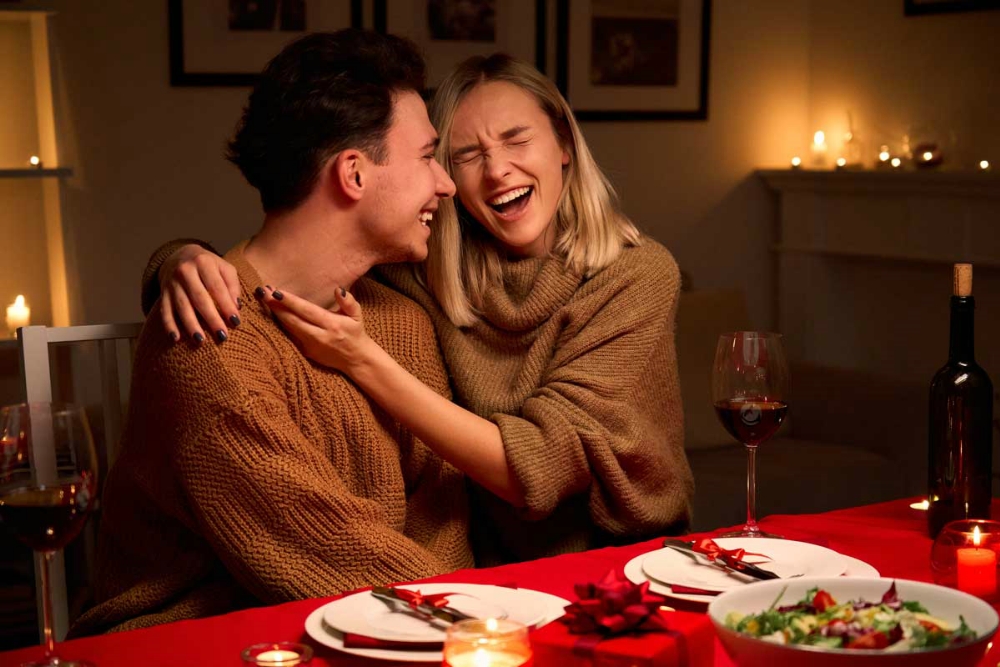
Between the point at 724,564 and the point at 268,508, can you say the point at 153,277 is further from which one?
the point at 724,564

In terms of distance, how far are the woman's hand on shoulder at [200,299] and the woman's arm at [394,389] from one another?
6 cm

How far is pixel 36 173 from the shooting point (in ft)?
11.9

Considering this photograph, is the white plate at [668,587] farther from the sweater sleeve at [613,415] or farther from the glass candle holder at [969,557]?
the sweater sleeve at [613,415]

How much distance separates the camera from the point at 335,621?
114cm

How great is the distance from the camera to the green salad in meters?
0.89

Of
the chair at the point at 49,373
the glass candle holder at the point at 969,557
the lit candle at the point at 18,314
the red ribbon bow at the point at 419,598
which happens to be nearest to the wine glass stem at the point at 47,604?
the red ribbon bow at the point at 419,598

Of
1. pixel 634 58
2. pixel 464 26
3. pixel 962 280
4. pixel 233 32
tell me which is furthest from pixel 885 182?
pixel 962 280

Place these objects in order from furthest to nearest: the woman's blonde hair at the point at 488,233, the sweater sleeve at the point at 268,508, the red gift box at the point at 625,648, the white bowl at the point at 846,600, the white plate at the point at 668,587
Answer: the woman's blonde hair at the point at 488,233
the sweater sleeve at the point at 268,508
the white plate at the point at 668,587
the red gift box at the point at 625,648
the white bowl at the point at 846,600

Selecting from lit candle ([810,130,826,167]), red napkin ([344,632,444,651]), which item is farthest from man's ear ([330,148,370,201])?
lit candle ([810,130,826,167])

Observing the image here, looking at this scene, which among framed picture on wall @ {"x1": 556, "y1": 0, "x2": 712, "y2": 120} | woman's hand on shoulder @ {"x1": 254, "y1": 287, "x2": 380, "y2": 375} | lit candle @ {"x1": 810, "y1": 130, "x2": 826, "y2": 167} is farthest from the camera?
lit candle @ {"x1": 810, "y1": 130, "x2": 826, "y2": 167}

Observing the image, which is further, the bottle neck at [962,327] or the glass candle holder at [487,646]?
the bottle neck at [962,327]

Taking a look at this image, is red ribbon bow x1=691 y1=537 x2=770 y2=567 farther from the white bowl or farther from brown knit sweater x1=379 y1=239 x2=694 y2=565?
brown knit sweater x1=379 y1=239 x2=694 y2=565

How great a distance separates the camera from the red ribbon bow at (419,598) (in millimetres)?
1153

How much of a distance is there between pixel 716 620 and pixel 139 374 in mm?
954
